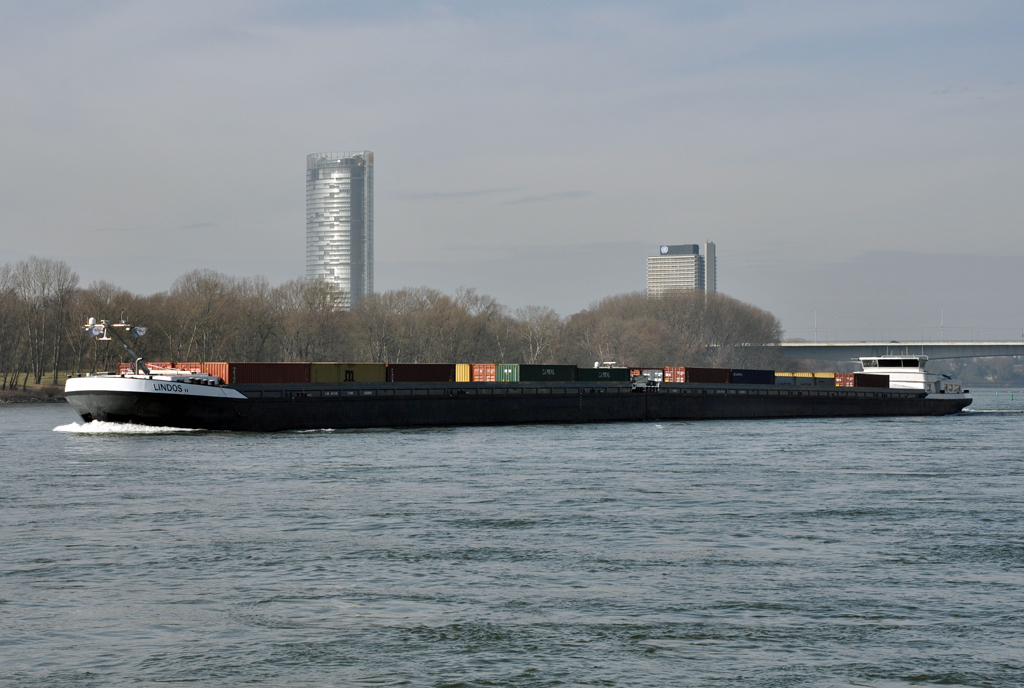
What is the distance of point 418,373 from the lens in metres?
67.4

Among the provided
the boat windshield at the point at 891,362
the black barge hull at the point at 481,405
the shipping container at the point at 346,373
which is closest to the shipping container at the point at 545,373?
the black barge hull at the point at 481,405

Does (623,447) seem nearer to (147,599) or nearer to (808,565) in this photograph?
(808,565)

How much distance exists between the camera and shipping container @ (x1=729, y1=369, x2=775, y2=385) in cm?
8412

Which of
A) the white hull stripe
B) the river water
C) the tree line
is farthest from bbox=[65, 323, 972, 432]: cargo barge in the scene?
the tree line

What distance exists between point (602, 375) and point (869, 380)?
87.9 feet

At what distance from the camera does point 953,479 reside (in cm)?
3597

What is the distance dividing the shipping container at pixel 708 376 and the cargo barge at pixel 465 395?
118 millimetres

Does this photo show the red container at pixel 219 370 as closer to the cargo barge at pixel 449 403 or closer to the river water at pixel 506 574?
the cargo barge at pixel 449 403

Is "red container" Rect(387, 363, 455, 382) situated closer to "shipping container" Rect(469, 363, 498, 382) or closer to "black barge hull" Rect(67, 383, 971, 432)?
"black barge hull" Rect(67, 383, 971, 432)

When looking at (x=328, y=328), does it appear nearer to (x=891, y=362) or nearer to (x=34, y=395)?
(x=34, y=395)

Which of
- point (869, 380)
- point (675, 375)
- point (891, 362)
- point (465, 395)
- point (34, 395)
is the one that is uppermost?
point (891, 362)

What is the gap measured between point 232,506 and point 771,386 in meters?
61.3

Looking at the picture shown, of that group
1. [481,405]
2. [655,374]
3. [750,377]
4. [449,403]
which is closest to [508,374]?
[481,405]

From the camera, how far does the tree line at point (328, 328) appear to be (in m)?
107
